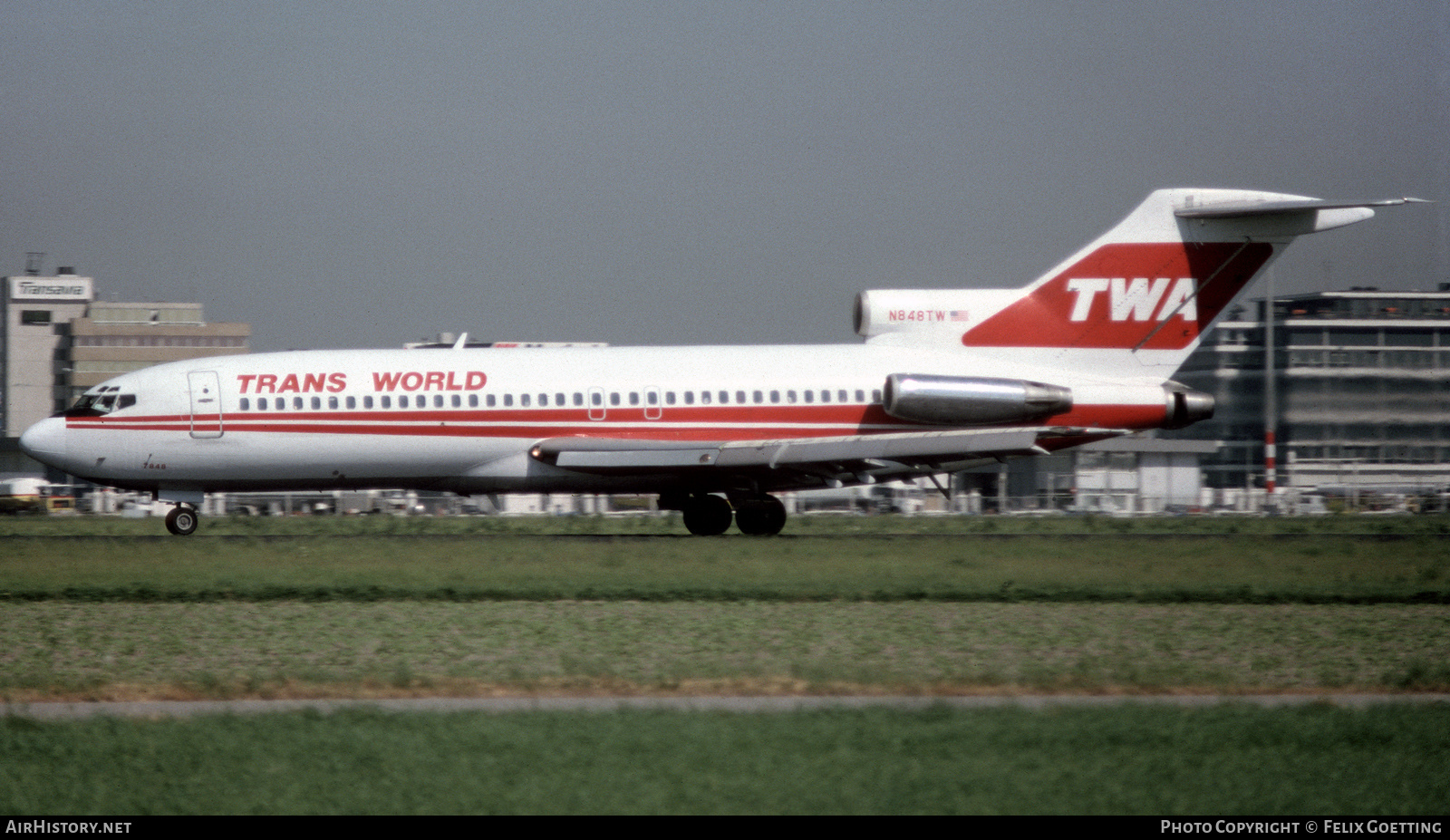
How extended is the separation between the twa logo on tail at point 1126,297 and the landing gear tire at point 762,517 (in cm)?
514

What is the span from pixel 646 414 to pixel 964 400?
5.94m

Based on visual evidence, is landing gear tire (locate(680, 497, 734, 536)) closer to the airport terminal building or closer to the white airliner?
the white airliner

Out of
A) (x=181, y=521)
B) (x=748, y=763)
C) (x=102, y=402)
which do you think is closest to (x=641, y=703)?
(x=748, y=763)

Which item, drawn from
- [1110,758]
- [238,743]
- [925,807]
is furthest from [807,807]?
[238,743]

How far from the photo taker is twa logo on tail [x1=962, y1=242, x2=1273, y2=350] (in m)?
30.1

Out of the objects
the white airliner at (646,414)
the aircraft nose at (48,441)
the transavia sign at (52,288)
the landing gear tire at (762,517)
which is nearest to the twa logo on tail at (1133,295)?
the white airliner at (646,414)

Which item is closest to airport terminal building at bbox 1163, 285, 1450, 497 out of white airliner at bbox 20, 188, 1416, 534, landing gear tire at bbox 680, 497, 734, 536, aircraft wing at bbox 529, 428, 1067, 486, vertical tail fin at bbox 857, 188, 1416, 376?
vertical tail fin at bbox 857, 188, 1416, 376

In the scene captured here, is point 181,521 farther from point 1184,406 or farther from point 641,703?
point 641,703

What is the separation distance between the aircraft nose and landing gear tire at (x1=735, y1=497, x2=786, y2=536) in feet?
41.6

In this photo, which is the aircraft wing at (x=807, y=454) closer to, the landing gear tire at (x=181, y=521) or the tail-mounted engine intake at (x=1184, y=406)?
the tail-mounted engine intake at (x=1184, y=406)

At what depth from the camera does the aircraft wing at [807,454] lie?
90.2 feet

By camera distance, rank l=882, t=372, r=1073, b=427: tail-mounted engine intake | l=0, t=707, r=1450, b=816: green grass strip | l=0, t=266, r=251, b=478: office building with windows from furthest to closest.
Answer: l=0, t=266, r=251, b=478: office building with windows < l=882, t=372, r=1073, b=427: tail-mounted engine intake < l=0, t=707, r=1450, b=816: green grass strip

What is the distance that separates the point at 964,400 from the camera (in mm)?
28422

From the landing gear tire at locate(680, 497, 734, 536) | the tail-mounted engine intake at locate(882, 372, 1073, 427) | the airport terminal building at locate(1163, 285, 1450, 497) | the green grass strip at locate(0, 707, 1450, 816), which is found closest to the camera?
the green grass strip at locate(0, 707, 1450, 816)
